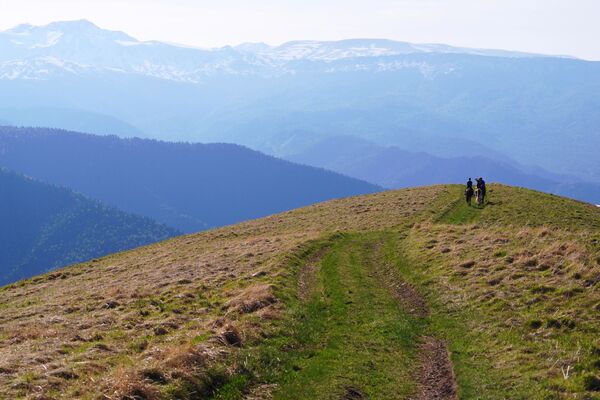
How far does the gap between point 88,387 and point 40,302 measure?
21.1 meters

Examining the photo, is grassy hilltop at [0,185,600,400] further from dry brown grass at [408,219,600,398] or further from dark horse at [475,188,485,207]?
dark horse at [475,188,485,207]

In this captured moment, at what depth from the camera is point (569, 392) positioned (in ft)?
49.6

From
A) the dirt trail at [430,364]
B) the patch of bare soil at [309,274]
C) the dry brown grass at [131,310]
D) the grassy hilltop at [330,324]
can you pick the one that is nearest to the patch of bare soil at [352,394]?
the grassy hilltop at [330,324]

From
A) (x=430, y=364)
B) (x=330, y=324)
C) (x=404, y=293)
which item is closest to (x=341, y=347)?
(x=330, y=324)

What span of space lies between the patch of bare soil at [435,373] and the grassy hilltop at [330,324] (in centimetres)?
8

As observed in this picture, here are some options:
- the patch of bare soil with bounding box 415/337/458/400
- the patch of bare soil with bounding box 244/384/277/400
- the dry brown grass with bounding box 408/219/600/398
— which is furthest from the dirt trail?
the patch of bare soil with bounding box 244/384/277/400

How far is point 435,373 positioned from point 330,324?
19.9 ft

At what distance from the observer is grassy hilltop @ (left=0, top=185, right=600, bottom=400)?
16.5m

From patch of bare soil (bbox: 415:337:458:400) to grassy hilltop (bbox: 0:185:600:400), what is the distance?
0.08 m

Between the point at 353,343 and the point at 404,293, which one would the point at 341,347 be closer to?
the point at 353,343

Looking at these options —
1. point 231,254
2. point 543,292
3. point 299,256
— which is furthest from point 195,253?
point 543,292

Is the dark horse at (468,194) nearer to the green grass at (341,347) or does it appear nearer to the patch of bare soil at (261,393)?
the green grass at (341,347)

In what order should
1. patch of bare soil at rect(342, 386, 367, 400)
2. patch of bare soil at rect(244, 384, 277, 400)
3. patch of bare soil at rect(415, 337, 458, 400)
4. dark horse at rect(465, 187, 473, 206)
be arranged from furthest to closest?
dark horse at rect(465, 187, 473, 206) < patch of bare soil at rect(415, 337, 458, 400) < patch of bare soil at rect(342, 386, 367, 400) < patch of bare soil at rect(244, 384, 277, 400)

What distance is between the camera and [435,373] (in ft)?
60.1
